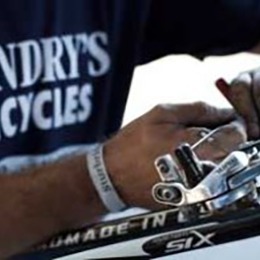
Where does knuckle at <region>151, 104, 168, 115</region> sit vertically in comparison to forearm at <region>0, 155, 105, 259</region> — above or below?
above

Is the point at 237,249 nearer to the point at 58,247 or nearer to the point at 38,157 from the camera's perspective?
the point at 58,247

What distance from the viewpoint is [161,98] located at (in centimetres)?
191

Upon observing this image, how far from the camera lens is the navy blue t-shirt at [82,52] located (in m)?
0.93

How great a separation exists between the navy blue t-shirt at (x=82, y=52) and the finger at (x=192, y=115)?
0.29m

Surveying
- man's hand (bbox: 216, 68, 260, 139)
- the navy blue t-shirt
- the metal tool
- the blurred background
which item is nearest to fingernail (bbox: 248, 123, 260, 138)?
man's hand (bbox: 216, 68, 260, 139)

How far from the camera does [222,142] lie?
0.65m

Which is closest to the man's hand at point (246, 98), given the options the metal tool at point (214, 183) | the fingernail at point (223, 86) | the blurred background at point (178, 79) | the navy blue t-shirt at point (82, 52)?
the fingernail at point (223, 86)

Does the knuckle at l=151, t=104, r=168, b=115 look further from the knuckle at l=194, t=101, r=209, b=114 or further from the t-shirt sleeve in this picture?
the t-shirt sleeve

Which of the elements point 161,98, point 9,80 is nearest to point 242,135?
point 9,80

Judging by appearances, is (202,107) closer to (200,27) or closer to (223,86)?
(223,86)

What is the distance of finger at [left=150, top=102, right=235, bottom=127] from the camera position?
681mm

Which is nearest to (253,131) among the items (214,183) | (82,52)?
(214,183)

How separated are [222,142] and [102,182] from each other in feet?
0.44

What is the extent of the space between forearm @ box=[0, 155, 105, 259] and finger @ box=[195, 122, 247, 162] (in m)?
0.14
